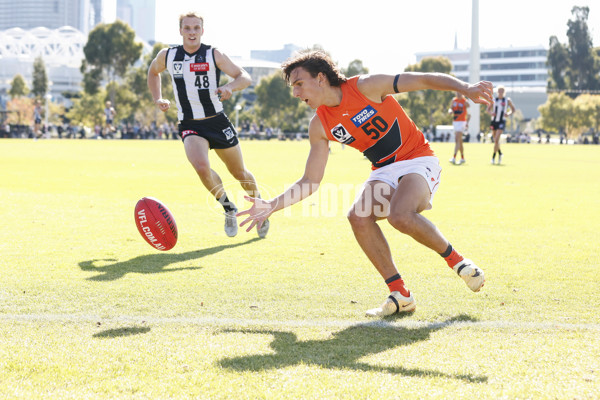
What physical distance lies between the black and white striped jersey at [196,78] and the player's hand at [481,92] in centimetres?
465

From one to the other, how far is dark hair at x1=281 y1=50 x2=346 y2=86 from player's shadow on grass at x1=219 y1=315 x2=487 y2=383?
192cm

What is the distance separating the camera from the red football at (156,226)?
6887 millimetres

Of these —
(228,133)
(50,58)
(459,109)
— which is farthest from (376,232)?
(50,58)

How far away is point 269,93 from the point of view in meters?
92.4

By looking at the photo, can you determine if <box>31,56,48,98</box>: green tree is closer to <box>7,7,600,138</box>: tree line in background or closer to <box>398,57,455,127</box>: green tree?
<box>7,7,600,138</box>: tree line in background

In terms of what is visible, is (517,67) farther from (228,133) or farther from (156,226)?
(156,226)

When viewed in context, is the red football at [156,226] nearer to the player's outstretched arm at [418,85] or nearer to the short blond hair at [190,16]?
the player's outstretched arm at [418,85]

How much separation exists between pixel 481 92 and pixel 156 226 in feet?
11.4

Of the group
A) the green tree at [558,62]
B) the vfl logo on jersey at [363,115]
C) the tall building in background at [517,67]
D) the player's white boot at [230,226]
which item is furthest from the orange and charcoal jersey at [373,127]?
the tall building in background at [517,67]

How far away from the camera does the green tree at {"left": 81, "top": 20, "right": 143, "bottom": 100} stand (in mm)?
80000

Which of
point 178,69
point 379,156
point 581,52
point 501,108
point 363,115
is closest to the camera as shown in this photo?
point 363,115

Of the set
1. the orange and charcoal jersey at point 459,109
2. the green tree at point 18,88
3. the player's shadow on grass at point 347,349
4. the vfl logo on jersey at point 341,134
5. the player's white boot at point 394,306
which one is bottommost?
the player's shadow on grass at point 347,349

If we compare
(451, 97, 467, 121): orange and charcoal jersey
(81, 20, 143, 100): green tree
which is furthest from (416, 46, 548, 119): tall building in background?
(451, 97, 467, 121): orange and charcoal jersey

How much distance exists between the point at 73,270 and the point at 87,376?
10.1ft
